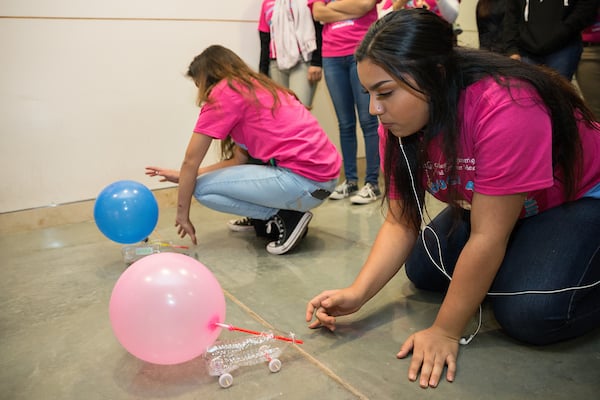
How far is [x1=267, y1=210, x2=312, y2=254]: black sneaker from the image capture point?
6.84ft

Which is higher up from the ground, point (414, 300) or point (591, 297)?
point (591, 297)

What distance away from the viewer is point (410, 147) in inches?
51.2

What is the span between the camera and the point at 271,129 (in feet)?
6.72

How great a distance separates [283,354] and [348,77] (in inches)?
80.8

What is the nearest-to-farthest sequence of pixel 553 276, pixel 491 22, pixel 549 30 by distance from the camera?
pixel 553 276, pixel 549 30, pixel 491 22

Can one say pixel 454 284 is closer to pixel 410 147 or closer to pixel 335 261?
pixel 410 147

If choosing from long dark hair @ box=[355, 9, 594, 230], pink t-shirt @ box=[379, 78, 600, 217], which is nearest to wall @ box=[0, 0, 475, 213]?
long dark hair @ box=[355, 9, 594, 230]

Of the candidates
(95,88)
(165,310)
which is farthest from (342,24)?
(165,310)

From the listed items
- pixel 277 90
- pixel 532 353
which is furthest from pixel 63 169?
pixel 532 353

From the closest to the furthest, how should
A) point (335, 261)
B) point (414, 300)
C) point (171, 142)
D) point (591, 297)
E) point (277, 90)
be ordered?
point (591, 297) → point (414, 300) → point (335, 261) → point (277, 90) → point (171, 142)

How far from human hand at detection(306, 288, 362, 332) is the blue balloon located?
97cm

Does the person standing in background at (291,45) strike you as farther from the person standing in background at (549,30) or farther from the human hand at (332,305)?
the human hand at (332,305)

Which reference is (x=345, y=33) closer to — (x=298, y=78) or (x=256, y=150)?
(x=298, y=78)

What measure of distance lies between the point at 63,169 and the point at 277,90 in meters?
1.43
